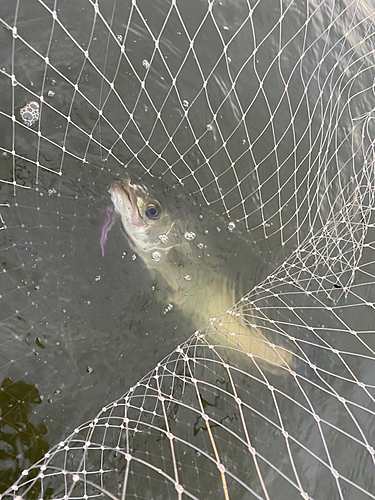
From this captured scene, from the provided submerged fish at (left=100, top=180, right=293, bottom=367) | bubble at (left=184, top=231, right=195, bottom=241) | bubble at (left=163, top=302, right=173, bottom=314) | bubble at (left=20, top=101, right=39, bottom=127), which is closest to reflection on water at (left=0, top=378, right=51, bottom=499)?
bubble at (left=163, top=302, right=173, bottom=314)

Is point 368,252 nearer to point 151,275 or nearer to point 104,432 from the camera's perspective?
point 151,275

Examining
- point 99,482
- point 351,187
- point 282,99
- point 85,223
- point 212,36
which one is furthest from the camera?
point 351,187

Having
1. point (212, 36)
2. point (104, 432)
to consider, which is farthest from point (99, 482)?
point (212, 36)

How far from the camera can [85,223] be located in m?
2.52

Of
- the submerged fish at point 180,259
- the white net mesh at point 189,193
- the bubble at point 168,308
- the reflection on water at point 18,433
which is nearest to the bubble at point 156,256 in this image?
the submerged fish at point 180,259

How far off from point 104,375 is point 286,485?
166 centimetres

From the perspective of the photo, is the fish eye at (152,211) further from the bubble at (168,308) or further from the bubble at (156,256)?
the bubble at (168,308)

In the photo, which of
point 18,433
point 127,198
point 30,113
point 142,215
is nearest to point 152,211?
point 142,215

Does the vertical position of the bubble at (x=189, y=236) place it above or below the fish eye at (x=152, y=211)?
below

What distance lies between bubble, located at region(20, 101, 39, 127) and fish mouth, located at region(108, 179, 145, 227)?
2.28ft

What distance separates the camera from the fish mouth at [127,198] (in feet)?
8.48

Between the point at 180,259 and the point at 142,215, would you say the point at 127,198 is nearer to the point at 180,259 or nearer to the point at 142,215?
the point at 142,215

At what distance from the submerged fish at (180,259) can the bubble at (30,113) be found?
0.71m

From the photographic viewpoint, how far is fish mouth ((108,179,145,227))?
2584 millimetres
